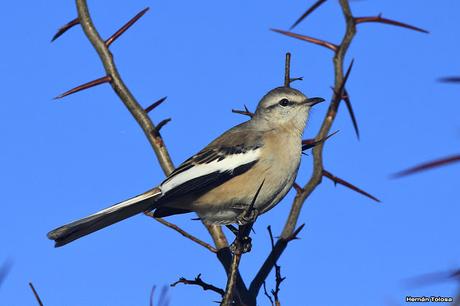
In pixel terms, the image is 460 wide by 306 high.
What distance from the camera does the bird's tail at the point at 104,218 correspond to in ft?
18.3

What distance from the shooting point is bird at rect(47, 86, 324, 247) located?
6.02 metres

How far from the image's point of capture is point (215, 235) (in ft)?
18.0

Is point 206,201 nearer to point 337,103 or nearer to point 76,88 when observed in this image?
point 76,88

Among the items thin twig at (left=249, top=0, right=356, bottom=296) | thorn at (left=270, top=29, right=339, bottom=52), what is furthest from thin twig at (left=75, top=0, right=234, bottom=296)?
thorn at (left=270, top=29, right=339, bottom=52)

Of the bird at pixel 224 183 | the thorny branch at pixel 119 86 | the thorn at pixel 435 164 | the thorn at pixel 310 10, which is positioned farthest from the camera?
the bird at pixel 224 183

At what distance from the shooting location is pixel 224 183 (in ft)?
20.9

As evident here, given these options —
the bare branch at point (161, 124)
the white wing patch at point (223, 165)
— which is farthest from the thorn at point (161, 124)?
the white wing patch at point (223, 165)

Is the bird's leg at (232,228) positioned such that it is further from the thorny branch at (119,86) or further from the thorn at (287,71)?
the thorn at (287,71)

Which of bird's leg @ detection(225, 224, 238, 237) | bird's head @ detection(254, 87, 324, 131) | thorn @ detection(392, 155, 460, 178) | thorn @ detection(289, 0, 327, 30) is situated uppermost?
bird's head @ detection(254, 87, 324, 131)

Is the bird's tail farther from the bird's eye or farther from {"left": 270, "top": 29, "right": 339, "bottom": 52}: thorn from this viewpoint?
{"left": 270, "top": 29, "right": 339, "bottom": 52}: thorn

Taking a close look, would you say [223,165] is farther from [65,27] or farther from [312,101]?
[65,27]

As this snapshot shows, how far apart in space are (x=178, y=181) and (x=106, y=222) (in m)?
0.82

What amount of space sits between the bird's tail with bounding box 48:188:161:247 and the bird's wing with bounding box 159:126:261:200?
0.96 ft

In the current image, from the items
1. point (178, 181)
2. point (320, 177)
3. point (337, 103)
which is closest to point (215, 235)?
point (178, 181)
